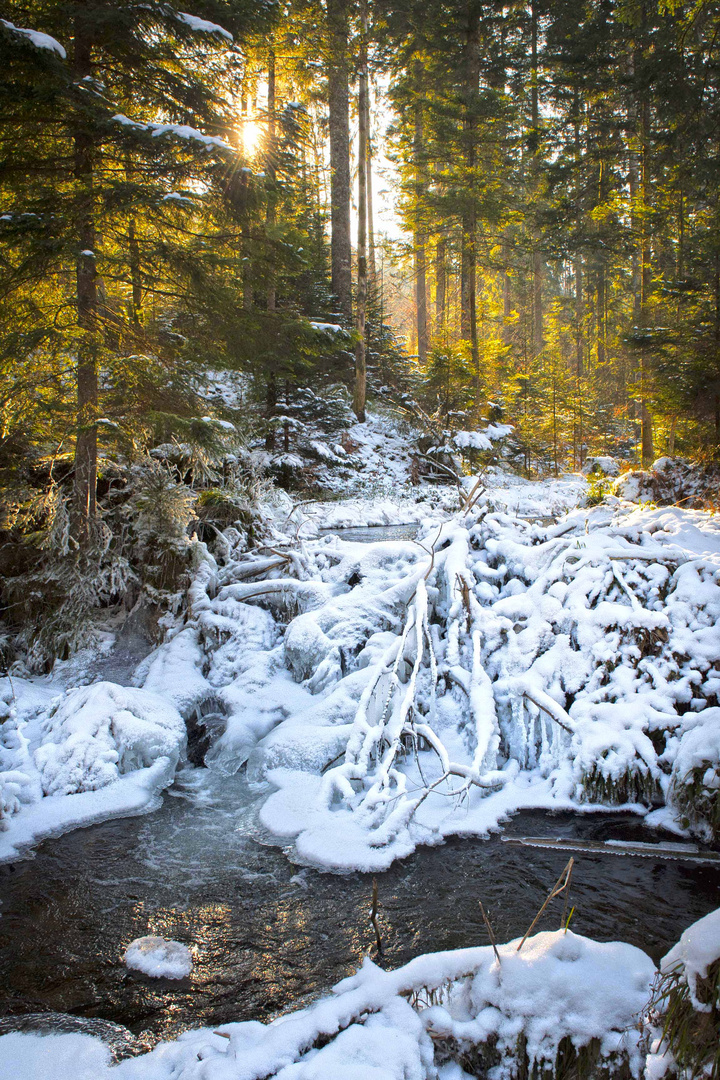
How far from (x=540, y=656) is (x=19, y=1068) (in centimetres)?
422

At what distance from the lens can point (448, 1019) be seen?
208 centimetres

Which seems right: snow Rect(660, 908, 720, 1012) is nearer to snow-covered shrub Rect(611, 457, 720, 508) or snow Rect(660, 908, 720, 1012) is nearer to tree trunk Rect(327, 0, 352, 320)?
snow-covered shrub Rect(611, 457, 720, 508)

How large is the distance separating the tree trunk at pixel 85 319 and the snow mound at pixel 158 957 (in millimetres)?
4555

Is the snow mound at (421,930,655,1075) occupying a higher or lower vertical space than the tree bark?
lower

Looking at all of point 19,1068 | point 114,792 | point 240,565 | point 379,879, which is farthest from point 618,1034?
point 240,565

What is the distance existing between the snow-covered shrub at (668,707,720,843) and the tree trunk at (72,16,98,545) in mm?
5911

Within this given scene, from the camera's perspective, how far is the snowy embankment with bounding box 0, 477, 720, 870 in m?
4.23

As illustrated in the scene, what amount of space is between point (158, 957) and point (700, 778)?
3494 millimetres

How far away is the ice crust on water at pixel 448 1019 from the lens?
77.2 inches

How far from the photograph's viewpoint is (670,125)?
11.3 meters

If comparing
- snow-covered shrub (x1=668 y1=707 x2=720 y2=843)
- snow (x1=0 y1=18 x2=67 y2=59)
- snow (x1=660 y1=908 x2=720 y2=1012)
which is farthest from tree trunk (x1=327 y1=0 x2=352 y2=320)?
snow (x1=660 y1=908 x2=720 y2=1012)

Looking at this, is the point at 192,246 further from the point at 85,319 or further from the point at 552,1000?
the point at 552,1000

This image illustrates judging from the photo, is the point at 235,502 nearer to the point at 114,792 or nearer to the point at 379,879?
the point at 114,792

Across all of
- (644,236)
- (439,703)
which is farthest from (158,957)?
(644,236)
